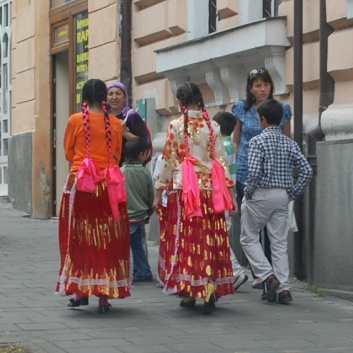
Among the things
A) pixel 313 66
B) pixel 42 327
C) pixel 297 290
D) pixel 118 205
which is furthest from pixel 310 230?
pixel 42 327

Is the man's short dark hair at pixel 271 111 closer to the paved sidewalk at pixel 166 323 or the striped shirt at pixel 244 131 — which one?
the striped shirt at pixel 244 131

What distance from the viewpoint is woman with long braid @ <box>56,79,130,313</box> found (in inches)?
333

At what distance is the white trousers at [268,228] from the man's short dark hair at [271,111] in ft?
1.75

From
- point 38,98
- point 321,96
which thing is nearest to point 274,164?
point 321,96

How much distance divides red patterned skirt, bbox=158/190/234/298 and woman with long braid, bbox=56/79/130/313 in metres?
0.37

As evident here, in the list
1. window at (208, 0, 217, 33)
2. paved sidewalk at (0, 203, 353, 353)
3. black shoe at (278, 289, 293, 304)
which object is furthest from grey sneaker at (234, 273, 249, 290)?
window at (208, 0, 217, 33)

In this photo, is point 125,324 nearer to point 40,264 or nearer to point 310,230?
point 310,230

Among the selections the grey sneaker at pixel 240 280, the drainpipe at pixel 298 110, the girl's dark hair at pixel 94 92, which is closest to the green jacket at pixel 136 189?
the grey sneaker at pixel 240 280

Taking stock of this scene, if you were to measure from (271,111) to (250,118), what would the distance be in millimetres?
851

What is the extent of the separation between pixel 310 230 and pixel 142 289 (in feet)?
4.85

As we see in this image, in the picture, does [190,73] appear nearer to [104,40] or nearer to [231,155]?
[104,40]

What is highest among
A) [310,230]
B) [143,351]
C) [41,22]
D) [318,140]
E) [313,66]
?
[41,22]

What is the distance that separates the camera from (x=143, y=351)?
23.1 ft

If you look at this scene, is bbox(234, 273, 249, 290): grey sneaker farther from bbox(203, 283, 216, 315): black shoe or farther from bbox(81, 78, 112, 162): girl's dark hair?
bbox(81, 78, 112, 162): girl's dark hair
